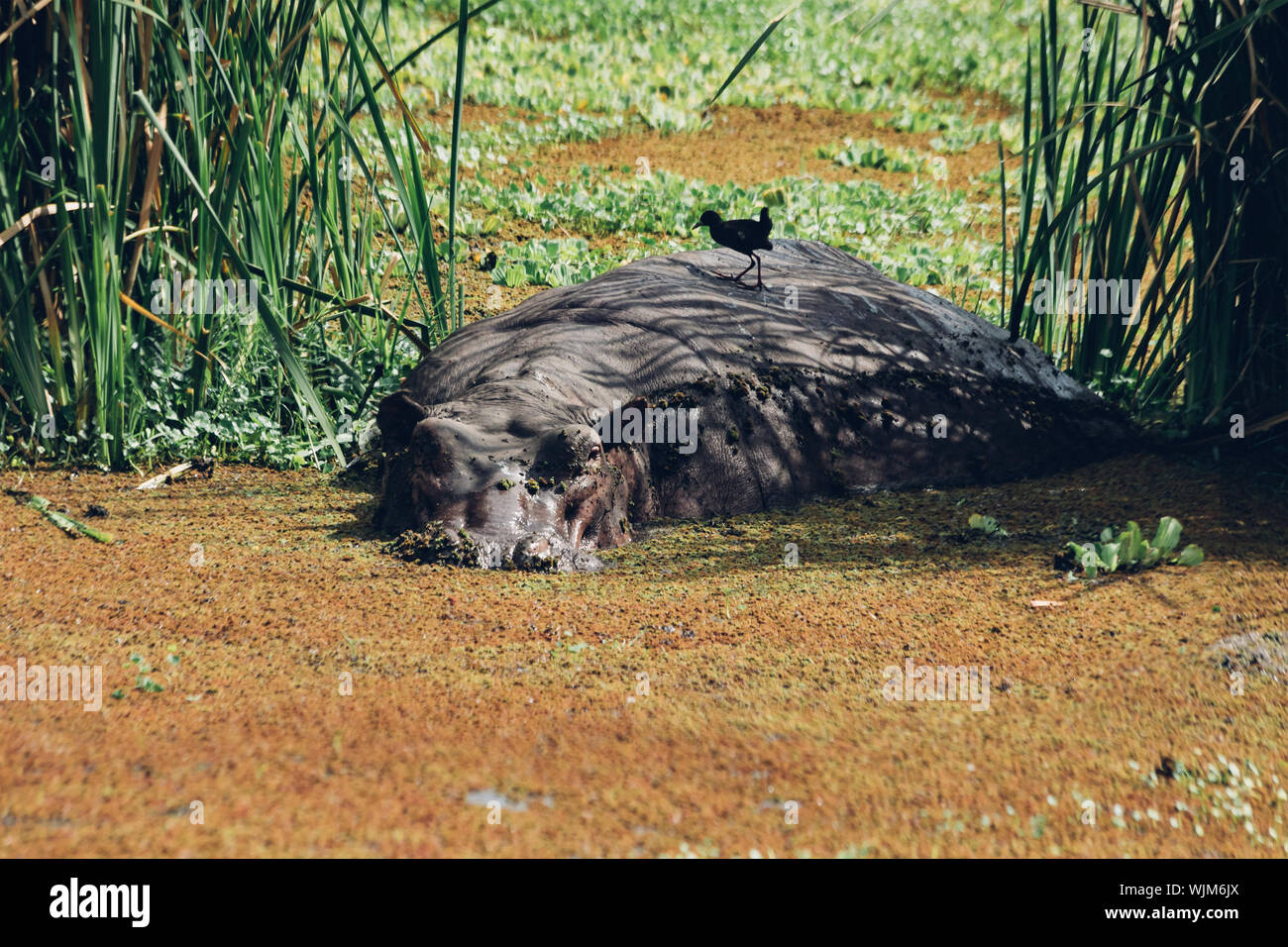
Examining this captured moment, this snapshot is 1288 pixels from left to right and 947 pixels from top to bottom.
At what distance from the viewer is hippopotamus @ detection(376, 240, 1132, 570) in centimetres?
391

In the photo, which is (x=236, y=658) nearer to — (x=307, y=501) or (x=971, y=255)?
(x=307, y=501)

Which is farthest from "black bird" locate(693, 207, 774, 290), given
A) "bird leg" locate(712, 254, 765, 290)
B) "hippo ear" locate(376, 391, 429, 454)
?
"hippo ear" locate(376, 391, 429, 454)

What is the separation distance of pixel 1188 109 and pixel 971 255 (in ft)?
12.9

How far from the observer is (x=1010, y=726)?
2818 millimetres

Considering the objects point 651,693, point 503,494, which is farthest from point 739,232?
point 651,693

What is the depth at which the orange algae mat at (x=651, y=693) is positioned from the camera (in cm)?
230

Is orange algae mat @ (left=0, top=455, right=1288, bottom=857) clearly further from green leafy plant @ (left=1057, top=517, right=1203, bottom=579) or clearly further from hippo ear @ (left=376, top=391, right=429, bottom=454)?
hippo ear @ (left=376, top=391, right=429, bottom=454)

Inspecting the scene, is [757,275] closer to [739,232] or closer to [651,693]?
[739,232]

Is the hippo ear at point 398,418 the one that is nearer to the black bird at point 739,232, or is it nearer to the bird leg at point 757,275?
the black bird at point 739,232

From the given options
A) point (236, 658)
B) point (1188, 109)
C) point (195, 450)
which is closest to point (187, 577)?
point (236, 658)

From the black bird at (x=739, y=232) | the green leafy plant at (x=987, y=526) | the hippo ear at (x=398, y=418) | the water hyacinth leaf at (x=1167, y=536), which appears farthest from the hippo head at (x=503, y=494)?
the water hyacinth leaf at (x=1167, y=536)

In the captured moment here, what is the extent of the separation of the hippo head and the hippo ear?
0.35 metres

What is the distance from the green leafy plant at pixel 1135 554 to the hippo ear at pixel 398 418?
243cm

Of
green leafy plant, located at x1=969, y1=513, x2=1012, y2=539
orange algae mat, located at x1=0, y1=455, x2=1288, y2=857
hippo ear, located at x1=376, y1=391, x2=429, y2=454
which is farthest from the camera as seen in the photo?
hippo ear, located at x1=376, y1=391, x2=429, y2=454
